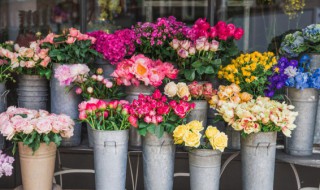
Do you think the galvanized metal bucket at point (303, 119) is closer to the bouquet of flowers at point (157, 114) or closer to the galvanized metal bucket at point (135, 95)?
the bouquet of flowers at point (157, 114)

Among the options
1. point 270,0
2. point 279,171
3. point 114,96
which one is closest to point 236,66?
point 114,96

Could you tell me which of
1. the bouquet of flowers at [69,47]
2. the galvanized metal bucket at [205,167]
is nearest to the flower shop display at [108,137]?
the galvanized metal bucket at [205,167]

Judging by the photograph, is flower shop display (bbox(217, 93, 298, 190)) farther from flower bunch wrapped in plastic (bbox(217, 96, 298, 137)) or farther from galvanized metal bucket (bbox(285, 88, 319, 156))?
galvanized metal bucket (bbox(285, 88, 319, 156))

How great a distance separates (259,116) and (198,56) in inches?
19.7

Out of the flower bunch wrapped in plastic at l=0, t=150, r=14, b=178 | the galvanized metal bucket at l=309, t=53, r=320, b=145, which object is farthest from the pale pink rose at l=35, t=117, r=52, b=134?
the galvanized metal bucket at l=309, t=53, r=320, b=145

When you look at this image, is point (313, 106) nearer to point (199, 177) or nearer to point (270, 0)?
point (199, 177)

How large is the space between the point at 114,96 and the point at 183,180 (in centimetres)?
90

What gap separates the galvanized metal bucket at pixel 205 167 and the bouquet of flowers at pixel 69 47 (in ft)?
2.57

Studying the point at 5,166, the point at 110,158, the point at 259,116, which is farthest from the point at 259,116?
the point at 5,166

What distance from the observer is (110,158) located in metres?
2.11

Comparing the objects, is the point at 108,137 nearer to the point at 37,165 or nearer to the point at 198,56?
the point at 37,165

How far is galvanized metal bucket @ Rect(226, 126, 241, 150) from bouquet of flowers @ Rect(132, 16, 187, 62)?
49cm

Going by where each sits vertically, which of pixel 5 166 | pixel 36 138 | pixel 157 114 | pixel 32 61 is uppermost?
pixel 32 61

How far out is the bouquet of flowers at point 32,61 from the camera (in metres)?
2.45
